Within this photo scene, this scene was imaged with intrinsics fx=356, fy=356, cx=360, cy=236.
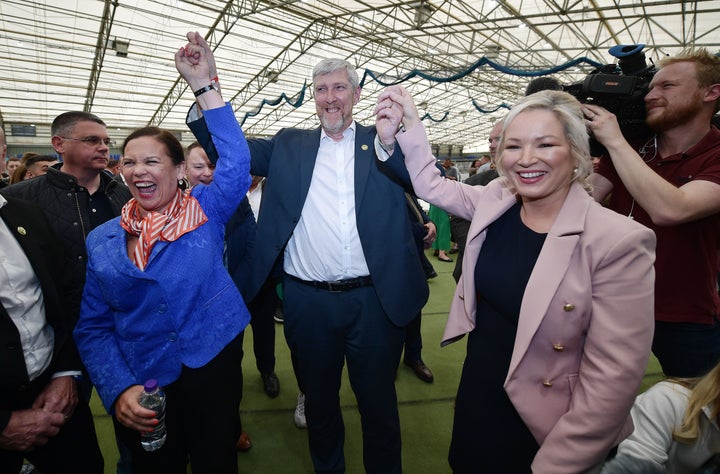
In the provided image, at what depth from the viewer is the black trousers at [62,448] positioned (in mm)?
1325

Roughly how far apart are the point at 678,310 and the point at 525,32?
13548 mm

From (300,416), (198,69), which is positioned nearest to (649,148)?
(198,69)

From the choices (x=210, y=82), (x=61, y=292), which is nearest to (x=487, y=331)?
(x=210, y=82)

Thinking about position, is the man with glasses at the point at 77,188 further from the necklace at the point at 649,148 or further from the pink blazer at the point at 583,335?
the necklace at the point at 649,148

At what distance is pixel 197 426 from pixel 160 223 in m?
0.80

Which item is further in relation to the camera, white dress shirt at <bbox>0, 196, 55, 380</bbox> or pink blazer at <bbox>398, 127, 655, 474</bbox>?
white dress shirt at <bbox>0, 196, 55, 380</bbox>

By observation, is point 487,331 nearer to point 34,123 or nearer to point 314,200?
point 314,200

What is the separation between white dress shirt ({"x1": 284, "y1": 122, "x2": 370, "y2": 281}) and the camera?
1656mm

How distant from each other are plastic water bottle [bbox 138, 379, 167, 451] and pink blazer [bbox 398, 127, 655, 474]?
3.88ft

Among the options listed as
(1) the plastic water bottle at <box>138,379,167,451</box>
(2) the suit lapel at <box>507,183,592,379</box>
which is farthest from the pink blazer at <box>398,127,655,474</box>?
(1) the plastic water bottle at <box>138,379,167,451</box>

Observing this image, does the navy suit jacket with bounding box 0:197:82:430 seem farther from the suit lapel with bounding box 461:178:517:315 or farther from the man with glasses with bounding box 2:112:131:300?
the suit lapel with bounding box 461:178:517:315

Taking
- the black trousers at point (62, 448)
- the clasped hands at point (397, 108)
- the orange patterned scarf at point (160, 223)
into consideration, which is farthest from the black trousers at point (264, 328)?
the clasped hands at point (397, 108)

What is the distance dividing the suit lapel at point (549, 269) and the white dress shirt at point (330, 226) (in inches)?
31.1

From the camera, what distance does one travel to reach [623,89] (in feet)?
4.33
